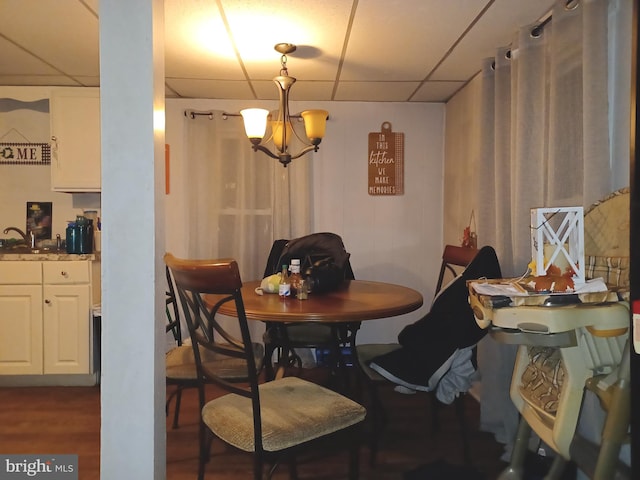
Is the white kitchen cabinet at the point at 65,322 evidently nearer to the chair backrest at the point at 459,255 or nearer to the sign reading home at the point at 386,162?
the sign reading home at the point at 386,162

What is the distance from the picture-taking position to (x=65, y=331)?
315 centimetres

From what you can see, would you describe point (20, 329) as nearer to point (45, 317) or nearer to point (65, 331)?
point (45, 317)

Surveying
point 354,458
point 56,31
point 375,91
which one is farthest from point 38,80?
point 354,458

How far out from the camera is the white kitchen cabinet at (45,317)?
→ 3.12 meters

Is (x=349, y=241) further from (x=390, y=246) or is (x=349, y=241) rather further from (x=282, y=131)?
(x=282, y=131)

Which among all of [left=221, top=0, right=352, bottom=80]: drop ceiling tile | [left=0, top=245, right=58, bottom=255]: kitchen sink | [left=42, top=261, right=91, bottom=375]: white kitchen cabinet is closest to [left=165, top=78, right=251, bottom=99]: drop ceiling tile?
[left=221, top=0, right=352, bottom=80]: drop ceiling tile

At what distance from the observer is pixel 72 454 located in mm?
2234

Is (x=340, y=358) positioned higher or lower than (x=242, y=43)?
lower

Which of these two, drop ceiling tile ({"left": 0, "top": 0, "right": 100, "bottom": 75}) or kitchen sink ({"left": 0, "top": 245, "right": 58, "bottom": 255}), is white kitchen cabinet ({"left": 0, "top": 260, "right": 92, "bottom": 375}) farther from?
drop ceiling tile ({"left": 0, "top": 0, "right": 100, "bottom": 75})

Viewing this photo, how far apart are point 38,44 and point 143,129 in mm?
1676

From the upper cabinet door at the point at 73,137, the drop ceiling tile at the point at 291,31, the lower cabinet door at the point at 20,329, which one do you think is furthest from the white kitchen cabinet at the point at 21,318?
the drop ceiling tile at the point at 291,31

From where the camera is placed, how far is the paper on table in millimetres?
1303

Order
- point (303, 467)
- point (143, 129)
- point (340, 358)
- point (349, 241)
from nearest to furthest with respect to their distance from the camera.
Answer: point (143, 129)
point (303, 467)
point (340, 358)
point (349, 241)

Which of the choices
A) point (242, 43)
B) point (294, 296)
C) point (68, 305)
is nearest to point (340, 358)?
point (294, 296)
